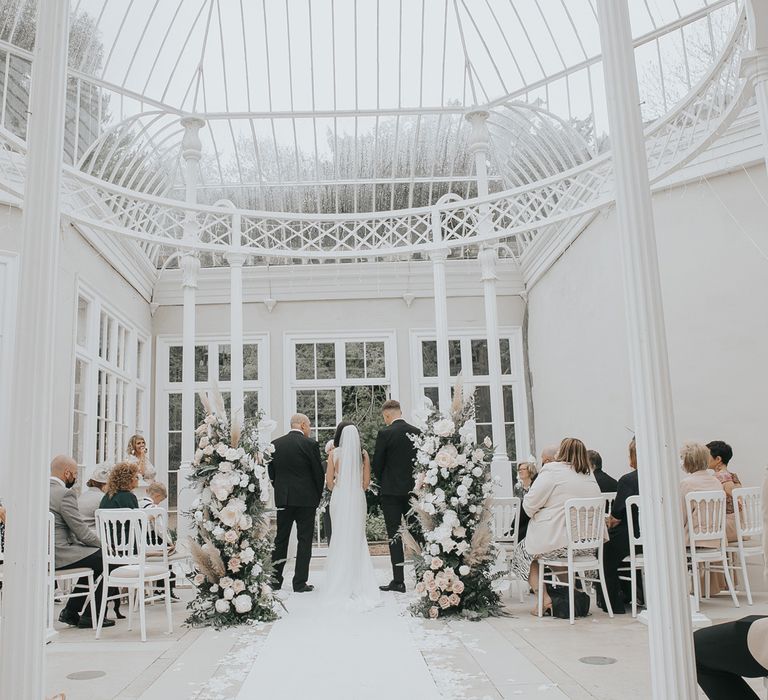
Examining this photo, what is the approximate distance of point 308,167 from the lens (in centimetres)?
1127

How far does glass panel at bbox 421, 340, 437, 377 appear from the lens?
492 inches

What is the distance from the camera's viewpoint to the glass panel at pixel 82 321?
9.24 meters

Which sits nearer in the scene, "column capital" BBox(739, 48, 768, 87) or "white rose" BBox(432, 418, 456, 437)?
"column capital" BBox(739, 48, 768, 87)

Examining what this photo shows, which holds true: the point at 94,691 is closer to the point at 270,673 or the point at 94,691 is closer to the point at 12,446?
the point at 270,673

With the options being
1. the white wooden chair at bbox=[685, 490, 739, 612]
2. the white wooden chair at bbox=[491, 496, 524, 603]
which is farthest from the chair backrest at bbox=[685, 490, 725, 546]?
the white wooden chair at bbox=[491, 496, 524, 603]

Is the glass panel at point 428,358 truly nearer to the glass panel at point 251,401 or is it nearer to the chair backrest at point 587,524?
the glass panel at point 251,401

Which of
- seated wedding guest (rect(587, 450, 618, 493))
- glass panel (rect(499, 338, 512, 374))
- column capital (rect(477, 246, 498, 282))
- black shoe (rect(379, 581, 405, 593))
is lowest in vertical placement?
black shoe (rect(379, 581, 405, 593))

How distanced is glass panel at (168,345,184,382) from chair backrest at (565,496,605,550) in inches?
337

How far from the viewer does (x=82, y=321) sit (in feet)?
31.0

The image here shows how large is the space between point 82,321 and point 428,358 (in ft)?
18.3

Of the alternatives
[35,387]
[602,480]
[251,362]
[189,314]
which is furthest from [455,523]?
[251,362]

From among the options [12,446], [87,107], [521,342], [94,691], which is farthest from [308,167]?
[12,446]

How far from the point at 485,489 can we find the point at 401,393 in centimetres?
661

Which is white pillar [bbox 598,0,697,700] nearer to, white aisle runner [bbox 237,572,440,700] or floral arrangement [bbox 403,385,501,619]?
white aisle runner [bbox 237,572,440,700]
